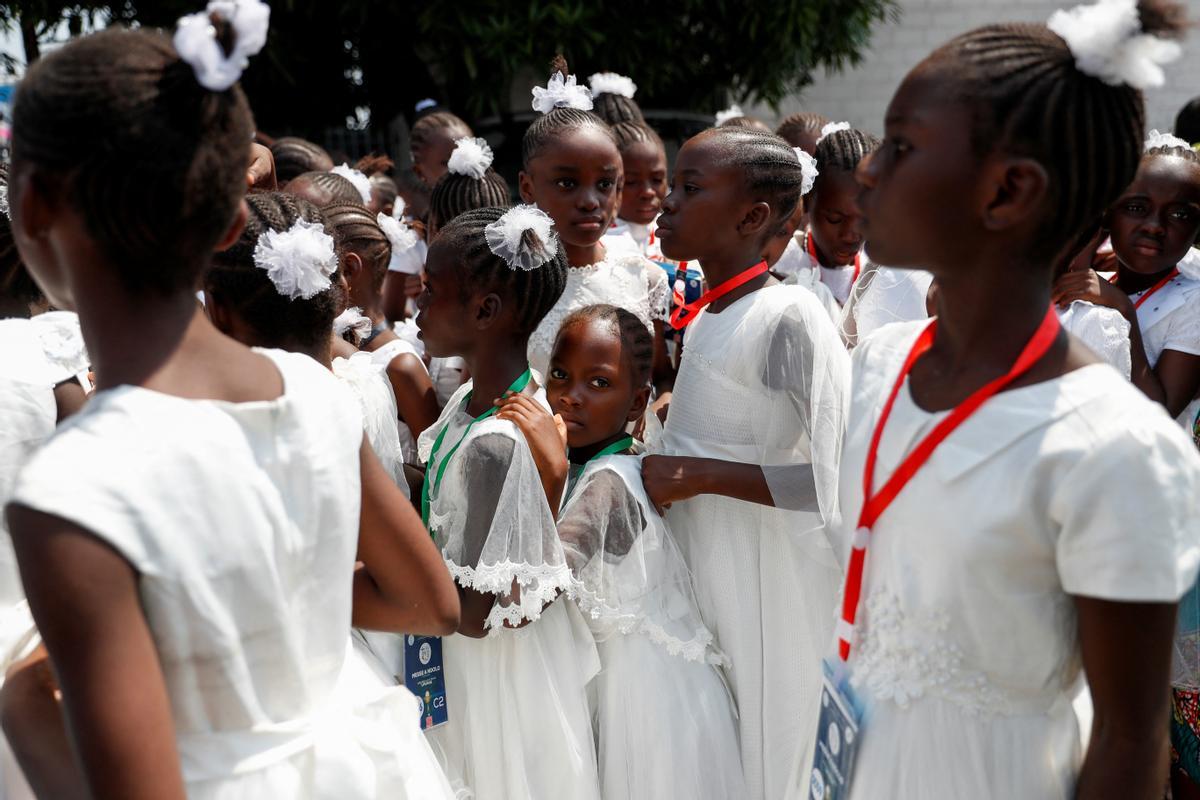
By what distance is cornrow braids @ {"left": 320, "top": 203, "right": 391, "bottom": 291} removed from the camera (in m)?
3.45

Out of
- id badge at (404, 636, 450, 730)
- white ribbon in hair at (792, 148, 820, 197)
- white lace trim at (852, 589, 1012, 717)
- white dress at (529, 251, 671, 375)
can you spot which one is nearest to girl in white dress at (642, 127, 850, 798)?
white ribbon in hair at (792, 148, 820, 197)

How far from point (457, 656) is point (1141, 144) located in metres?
1.71

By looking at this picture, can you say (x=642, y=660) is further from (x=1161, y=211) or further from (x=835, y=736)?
(x=1161, y=211)

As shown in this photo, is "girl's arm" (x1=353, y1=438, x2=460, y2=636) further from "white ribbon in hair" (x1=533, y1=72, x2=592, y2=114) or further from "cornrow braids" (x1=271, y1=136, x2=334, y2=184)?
"cornrow braids" (x1=271, y1=136, x2=334, y2=184)

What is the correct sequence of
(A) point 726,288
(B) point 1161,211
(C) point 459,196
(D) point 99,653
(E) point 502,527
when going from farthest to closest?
1. (C) point 459,196
2. (B) point 1161,211
3. (A) point 726,288
4. (E) point 502,527
5. (D) point 99,653

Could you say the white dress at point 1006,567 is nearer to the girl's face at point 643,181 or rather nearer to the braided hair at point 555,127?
the braided hair at point 555,127

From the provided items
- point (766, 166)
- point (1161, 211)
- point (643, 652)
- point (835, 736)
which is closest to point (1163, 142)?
point (1161, 211)

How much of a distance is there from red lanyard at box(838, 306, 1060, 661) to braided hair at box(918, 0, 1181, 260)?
0.15 m

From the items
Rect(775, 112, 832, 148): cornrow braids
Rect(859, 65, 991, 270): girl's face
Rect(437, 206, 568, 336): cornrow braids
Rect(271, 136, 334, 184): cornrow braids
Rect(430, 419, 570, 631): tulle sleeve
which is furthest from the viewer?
Rect(271, 136, 334, 184): cornrow braids

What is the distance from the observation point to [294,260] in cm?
209

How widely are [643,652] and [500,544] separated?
50cm

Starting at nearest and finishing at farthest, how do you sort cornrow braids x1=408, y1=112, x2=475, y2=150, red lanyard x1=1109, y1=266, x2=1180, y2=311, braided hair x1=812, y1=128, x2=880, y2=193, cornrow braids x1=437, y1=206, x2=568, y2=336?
cornrow braids x1=437, y1=206, x2=568, y2=336 < red lanyard x1=1109, y1=266, x2=1180, y2=311 < braided hair x1=812, y1=128, x2=880, y2=193 < cornrow braids x1=408, y1=112, x2=475, y2=150

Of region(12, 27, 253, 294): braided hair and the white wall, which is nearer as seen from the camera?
region(12, 27, 253, 294): braided hair

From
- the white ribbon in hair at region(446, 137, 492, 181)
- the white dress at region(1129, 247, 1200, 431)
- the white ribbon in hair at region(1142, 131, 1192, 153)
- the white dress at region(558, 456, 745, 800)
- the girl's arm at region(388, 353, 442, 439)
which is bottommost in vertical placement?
the white dress at region(558, 456, 745, 800)
